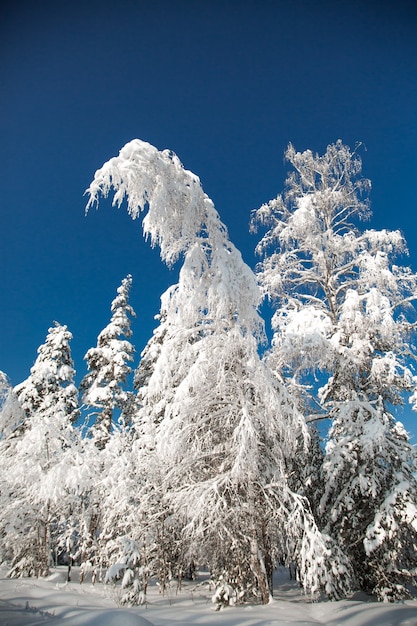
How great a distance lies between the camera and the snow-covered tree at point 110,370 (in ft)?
68.7

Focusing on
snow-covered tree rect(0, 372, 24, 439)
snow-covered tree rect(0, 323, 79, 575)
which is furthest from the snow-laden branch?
snow-covered tree rect(0, 372, 24, 439)

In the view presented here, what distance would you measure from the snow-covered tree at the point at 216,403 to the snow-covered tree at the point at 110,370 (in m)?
12.7

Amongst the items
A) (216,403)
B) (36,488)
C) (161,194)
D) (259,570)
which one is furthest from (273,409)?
(36,488)

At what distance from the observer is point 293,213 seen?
12398 mm

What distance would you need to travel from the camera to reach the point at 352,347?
378 inches

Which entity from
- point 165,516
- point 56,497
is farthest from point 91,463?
point 165,516

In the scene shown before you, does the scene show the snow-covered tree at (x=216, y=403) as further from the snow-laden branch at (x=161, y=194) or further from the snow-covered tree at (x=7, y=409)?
the snow-covered tree at (x=7, y=409)

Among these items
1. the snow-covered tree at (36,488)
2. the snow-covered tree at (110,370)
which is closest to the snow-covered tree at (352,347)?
the snow-covered tree at (36,488)

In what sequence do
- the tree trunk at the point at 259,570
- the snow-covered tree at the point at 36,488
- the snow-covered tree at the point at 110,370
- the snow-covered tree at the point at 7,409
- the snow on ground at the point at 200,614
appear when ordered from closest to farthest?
the snow on ground at the point at 200,614, the tree trunk at the point at 259,570, the snow-covered tree at the point at 36,488, the snow-covered tree at the point at 7,409, the snow-covered tree at the point at 110,370

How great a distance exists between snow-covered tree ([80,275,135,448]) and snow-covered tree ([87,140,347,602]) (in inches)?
500

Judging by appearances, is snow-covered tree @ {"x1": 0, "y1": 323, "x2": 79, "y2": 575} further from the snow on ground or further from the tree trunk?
the tree trunk

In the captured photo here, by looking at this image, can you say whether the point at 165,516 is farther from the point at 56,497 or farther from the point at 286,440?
the point at 286,440

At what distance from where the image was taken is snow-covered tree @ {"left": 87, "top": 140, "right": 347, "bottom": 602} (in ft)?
23.9

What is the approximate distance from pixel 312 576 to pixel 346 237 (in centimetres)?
931
